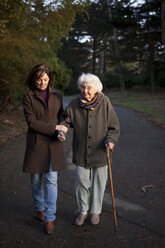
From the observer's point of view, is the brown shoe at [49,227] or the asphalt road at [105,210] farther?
the brown shoe at [49,227]

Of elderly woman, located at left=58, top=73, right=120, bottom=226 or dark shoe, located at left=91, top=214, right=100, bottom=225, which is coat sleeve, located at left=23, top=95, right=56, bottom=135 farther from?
dark shoe, located at left=91, top=214, right=100, bottom=225

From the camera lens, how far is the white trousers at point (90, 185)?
11.7ft

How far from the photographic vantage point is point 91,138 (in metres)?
3.52

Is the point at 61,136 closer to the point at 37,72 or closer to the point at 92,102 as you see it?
the point at 92,102

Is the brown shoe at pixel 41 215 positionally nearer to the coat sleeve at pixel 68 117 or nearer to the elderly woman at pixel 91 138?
the elderly woman at pixel 91 138

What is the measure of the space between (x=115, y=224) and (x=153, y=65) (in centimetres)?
2931

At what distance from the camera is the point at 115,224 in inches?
133

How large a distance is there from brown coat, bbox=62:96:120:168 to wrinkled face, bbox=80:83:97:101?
0.54 ft

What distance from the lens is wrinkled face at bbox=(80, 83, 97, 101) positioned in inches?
131

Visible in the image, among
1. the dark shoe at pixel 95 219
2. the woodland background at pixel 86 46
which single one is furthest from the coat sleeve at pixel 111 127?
the woodland background at pixel 86 46

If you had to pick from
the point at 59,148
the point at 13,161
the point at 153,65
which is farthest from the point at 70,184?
the point at 153,65

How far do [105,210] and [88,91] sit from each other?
1.75 meters

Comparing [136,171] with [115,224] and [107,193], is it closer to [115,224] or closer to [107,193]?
[107,193]

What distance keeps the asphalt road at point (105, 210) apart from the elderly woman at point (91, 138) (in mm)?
304
